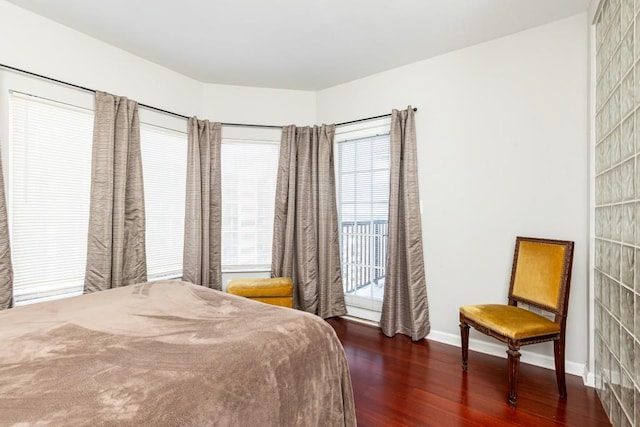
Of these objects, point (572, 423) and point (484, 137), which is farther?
point (484, 137)

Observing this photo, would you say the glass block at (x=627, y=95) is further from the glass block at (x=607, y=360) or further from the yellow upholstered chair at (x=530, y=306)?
the glass block at (x=607, y=360)

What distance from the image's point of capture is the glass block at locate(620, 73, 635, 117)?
1.57 m

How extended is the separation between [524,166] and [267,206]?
2.62m

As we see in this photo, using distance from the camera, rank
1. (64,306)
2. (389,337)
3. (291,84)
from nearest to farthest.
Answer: (64,306)
(389,337)
(291,84)

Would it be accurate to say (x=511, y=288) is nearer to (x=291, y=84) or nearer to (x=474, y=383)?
(x=474, y=383)

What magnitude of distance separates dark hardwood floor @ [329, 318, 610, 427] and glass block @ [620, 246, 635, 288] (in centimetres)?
79

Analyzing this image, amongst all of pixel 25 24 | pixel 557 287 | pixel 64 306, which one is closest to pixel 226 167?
pixel 25 24

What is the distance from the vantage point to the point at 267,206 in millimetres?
3820

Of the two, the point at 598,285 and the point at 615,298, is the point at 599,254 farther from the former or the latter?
the point at 615,298

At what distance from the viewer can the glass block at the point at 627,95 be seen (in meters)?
1.57

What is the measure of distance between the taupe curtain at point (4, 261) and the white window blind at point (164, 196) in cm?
104

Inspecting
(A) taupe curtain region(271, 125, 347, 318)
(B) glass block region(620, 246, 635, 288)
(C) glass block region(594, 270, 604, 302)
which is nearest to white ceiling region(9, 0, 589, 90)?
(A) taupe curtain region(271, 125, 347, 318)

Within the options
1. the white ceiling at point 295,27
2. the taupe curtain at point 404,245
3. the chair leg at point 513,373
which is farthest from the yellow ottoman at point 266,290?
the white ceiling at point 295,27

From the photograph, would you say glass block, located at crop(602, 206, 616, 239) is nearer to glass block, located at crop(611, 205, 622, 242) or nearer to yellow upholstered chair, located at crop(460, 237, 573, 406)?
glass block, located at crop(611, 205, 622, 242)
